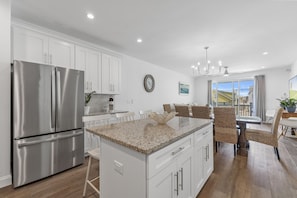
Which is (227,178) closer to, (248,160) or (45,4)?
(248,160)

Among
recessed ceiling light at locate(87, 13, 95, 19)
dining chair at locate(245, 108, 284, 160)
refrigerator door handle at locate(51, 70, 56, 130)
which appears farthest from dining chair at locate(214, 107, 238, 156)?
refrigerator door handle at locate(51, 70, 56, 130)

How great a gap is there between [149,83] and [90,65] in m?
2.52

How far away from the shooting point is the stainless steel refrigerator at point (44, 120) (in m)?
1.93

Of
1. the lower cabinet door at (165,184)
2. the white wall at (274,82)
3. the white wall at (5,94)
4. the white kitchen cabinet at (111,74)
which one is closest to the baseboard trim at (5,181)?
the white wall at (5,94)

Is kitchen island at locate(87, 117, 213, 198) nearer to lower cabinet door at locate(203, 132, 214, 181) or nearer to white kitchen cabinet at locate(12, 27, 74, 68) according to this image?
lower cabinet door at locate(203, 132, 214, 181)

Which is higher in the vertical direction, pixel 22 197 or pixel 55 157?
pixel 55 157

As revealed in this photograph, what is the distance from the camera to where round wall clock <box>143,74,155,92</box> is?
5066 mm

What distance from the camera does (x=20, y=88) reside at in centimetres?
194

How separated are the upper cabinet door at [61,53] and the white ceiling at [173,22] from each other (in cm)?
29

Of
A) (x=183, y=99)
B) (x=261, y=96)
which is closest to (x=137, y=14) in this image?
(x=183, y=99)

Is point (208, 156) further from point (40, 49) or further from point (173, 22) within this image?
point (40, 49)

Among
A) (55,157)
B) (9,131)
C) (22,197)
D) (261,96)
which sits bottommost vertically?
(22,197)

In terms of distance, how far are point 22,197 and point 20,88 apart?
4.64 ft

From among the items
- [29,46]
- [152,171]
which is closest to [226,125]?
[152,171]
